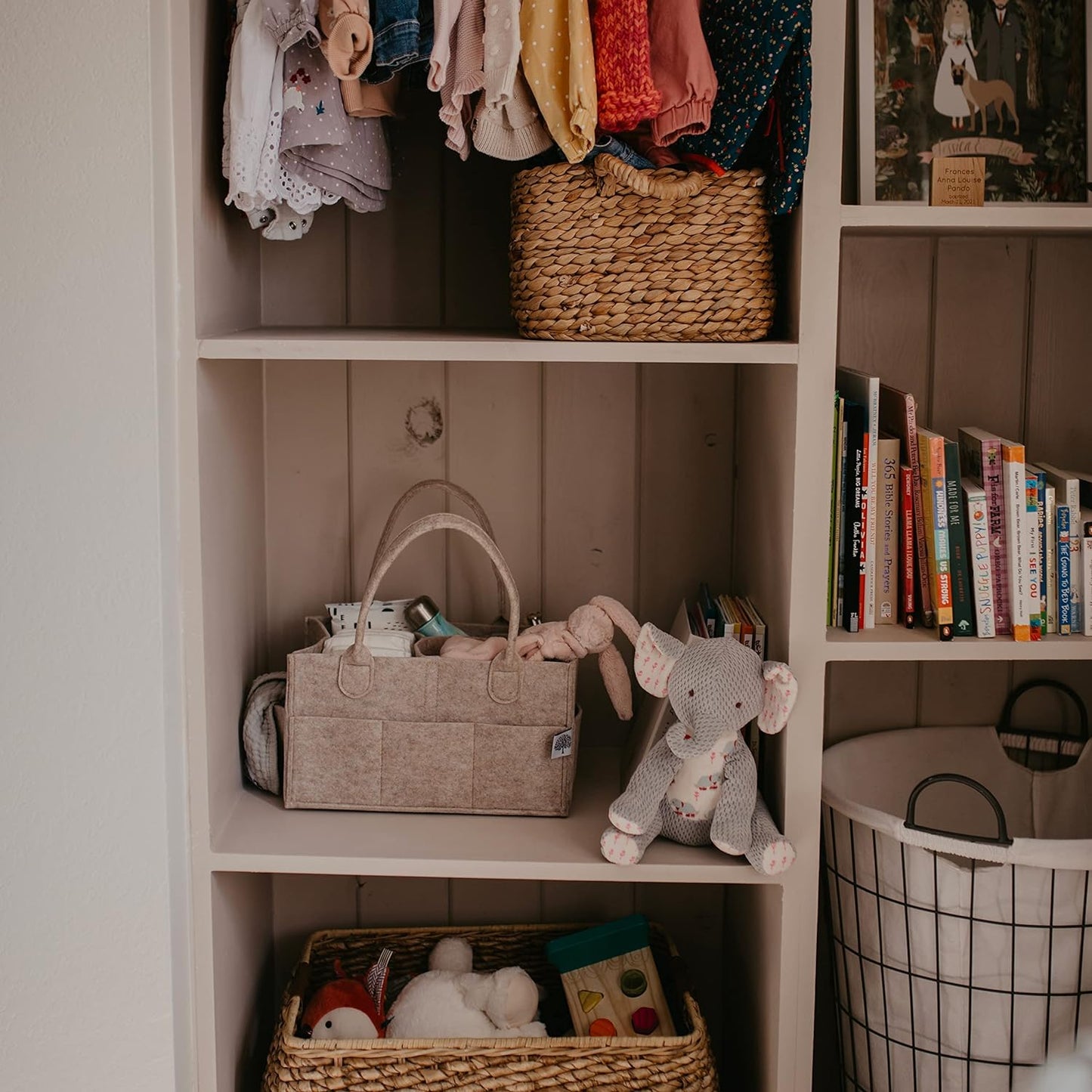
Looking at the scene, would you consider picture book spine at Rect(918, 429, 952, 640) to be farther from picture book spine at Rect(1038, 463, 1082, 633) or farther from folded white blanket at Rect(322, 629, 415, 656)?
folded white blanket at Rect(322, 629, 415, 656)

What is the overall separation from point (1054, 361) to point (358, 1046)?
127 cm

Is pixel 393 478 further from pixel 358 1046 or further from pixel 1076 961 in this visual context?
pixel 1076 961

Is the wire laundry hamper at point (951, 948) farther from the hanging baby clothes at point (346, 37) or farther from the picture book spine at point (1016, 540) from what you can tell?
the hanging baby clothes at point (346, 37)

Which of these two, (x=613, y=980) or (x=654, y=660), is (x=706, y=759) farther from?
(x=613, y=980)

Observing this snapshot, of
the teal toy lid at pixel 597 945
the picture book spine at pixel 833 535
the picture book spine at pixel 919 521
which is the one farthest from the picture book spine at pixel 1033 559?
the teal toy lid at pixel 597 945

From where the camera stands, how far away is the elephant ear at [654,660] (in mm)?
1324

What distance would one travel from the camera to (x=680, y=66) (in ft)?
3.97

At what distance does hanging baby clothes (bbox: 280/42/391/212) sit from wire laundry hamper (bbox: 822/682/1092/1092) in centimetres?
91

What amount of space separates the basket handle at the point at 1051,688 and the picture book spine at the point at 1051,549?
36 cm

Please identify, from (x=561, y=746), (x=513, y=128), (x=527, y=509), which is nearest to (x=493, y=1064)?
(x=561, y=746)

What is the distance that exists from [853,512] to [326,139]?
28.1 inches

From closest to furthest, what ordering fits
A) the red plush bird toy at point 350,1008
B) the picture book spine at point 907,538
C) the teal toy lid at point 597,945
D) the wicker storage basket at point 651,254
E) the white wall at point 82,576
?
the white wall at point 82,576 → the wicker storage basket at point 651,254 → the picture book spine at point 907,538 → the red plush bird toy at point 350,1008 → the teal toy lid at point 597,945

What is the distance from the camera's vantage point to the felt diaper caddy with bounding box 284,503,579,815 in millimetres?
1432

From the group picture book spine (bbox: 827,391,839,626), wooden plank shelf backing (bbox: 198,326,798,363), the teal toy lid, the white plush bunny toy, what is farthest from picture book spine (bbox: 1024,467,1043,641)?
the white plush bunny toy
